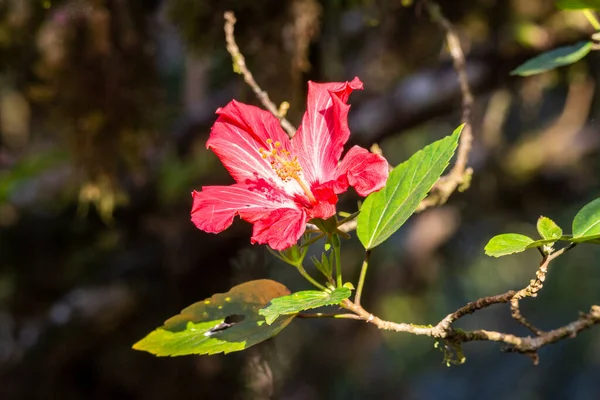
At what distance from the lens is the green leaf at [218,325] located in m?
0.71

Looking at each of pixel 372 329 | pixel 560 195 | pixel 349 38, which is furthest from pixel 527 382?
pixel 349 38

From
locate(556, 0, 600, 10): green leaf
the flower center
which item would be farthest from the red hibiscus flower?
locate(556, 0, 600, 10): green leaf

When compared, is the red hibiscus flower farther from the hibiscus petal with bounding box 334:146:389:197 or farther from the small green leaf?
the small green leaf

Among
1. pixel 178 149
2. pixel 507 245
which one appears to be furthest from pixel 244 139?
pixel 178 149

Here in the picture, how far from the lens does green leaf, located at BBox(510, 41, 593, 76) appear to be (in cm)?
94

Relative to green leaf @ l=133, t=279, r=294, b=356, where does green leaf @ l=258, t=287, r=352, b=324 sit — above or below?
above

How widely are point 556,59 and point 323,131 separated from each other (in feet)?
1.40

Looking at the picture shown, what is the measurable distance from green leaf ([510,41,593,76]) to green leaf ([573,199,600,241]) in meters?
0.34

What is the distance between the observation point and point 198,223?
71 centimetres

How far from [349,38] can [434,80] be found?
0.52m

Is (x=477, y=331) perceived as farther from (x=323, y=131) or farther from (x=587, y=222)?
(x=323, y=131)

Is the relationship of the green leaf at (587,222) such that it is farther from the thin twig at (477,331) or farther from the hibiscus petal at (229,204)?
the hibiscus petal at (229,204)

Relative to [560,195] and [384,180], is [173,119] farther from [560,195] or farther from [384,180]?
[384,180]

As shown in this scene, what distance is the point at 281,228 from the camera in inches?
27.0
